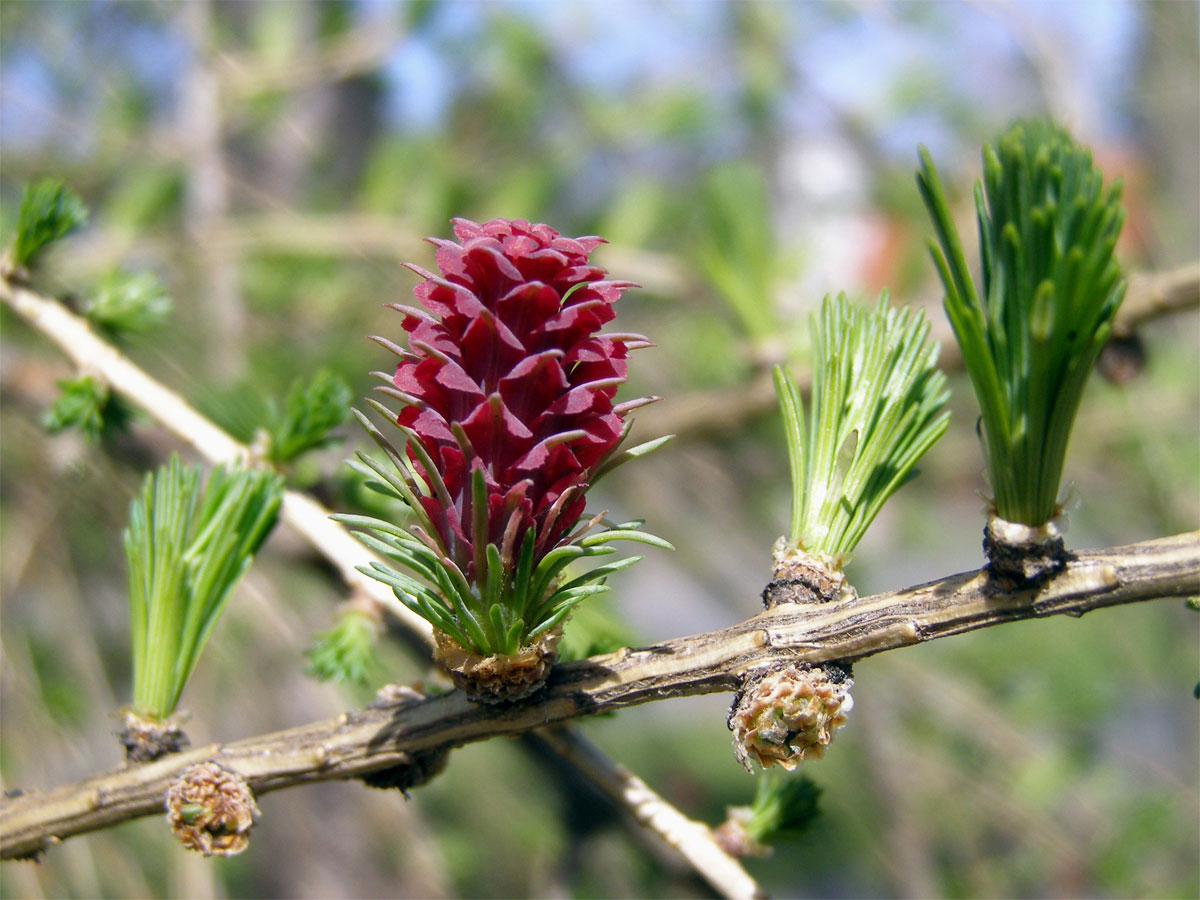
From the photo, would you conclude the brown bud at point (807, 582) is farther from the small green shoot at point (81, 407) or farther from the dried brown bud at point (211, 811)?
the small green shoot at point (81, 407)

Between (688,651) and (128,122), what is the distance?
1306mm

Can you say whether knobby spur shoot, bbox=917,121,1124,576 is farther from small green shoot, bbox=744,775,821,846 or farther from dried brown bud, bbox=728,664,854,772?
small green shoot, bbox=744,775,821,846

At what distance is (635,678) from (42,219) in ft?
1.51

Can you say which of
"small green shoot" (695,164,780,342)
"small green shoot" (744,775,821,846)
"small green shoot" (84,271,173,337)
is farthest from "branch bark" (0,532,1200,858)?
"small green shoot" (695,164,780,342)

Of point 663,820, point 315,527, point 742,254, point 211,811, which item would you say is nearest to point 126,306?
point 315,527

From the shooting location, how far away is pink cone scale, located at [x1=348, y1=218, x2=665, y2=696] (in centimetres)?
36

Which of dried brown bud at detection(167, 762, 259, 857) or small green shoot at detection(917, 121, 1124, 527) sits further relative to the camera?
dried brown bud at detection(167, 762, 259, 857)

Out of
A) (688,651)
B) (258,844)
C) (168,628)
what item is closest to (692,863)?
(688,651)

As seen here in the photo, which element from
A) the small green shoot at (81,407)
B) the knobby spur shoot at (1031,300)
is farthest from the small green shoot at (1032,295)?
the small green shoot at (81,407)

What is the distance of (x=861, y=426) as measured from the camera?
0.42 meters

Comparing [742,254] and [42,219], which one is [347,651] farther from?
[742,254]

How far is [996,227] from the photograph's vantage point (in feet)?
1.04

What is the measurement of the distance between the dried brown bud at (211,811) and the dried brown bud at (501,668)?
128 millimetres

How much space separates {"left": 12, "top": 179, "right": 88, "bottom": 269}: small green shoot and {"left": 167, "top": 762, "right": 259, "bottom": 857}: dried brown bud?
1.15ft
